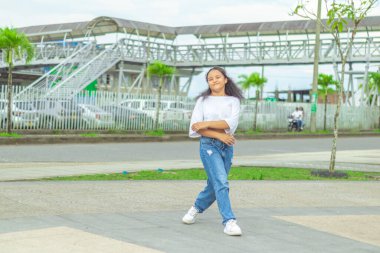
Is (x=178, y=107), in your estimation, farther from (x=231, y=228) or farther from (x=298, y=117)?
(x=231, y=228)

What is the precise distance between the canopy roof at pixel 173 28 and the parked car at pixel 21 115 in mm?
17067

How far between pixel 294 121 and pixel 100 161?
23.6 m

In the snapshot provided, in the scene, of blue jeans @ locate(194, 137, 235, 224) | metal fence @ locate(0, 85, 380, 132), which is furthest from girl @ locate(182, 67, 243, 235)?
metal fence @ locate(0, 85, 380, 132)

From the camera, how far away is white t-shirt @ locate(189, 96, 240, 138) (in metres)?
6.51

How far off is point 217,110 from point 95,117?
67.6 ft

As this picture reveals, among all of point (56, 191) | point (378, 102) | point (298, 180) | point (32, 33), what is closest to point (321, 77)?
point (378, 102)

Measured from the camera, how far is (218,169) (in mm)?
6387

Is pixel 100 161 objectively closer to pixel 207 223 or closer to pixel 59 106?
pixel 207 223

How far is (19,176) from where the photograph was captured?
10820mm

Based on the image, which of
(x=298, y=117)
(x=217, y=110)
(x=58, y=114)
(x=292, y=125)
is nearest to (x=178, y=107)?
(x=58, y=114)

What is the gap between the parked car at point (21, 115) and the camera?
23641mm

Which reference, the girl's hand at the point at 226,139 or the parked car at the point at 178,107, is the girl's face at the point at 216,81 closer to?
the girl's hand at the point at 226,139

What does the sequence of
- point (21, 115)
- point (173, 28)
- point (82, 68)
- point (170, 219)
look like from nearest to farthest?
point (170, 219)
point (21, 115)
point (82, 68)
point (173, 28)

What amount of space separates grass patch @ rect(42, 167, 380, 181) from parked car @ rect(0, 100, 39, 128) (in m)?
12.6
